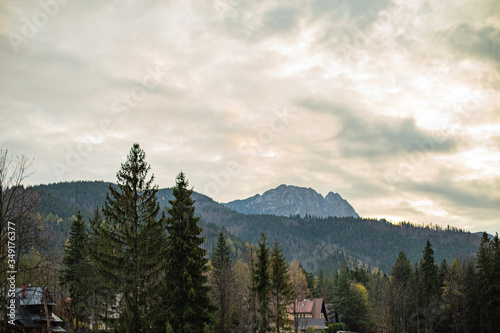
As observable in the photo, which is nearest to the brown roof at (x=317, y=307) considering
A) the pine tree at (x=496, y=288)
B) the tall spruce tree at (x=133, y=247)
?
the pine tree at (x=496, y=288)

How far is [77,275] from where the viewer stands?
45062 millimetres

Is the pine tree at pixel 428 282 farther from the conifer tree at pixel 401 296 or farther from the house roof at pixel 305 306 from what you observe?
the house roof at pixel 305 306

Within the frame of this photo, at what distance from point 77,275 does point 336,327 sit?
202ft

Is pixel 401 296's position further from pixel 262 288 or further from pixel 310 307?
pixel 262 288

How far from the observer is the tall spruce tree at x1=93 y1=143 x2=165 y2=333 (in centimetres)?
2731

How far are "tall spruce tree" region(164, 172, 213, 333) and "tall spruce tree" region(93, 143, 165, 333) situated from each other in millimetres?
1479

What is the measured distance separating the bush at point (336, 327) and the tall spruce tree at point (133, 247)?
67089mm

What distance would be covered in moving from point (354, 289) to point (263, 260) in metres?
55.6

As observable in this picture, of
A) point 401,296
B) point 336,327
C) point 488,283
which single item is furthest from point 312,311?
point 488,283

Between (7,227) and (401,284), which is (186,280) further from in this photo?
(401,284)

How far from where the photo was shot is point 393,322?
78.2 meters

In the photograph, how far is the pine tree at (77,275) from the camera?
1741 inches

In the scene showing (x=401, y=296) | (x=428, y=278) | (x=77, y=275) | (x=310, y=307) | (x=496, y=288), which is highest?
(x=77, y=275)

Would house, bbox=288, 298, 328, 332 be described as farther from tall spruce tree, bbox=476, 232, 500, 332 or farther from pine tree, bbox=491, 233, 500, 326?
pine tree, bbox=491, 233, 500, 326
